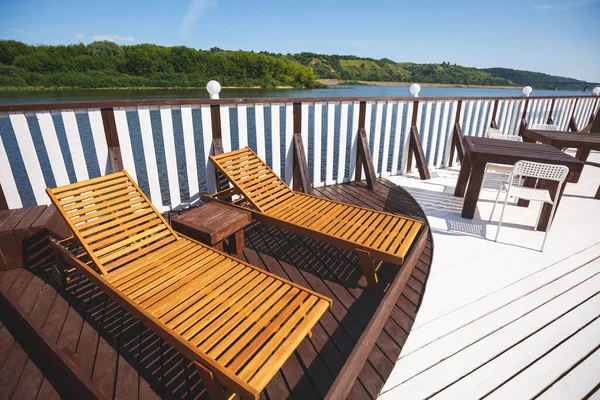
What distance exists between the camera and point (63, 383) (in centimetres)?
169

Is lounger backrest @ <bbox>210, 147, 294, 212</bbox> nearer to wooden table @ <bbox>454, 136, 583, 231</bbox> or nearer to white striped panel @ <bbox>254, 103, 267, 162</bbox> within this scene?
white striped panel @ <bbox>254, 103, 267, 162</bbox>

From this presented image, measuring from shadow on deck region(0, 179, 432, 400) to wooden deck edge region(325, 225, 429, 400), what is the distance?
0.25 ft

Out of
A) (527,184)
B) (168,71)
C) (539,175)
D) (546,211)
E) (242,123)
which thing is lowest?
(546,211)

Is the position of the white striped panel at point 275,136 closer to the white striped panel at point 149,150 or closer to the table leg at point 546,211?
the white striped panel at point 149,150

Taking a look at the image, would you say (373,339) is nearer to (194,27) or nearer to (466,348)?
(466,348)

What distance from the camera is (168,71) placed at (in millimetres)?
43188

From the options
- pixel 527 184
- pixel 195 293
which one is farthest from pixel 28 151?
pixel 527 184

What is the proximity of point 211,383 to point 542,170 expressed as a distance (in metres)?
3.57

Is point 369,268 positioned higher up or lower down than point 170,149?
lower down

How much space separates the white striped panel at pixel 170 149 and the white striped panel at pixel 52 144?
1027 millimetres

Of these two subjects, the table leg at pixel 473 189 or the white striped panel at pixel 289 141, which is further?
the white striped panel at pixel 289 141

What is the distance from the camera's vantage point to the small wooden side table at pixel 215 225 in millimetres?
2715

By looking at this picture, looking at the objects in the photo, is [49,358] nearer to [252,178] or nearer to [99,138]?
[99,138]

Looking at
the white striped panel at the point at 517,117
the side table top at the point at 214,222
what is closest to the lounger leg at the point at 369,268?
the side table top at the point at 214,222
